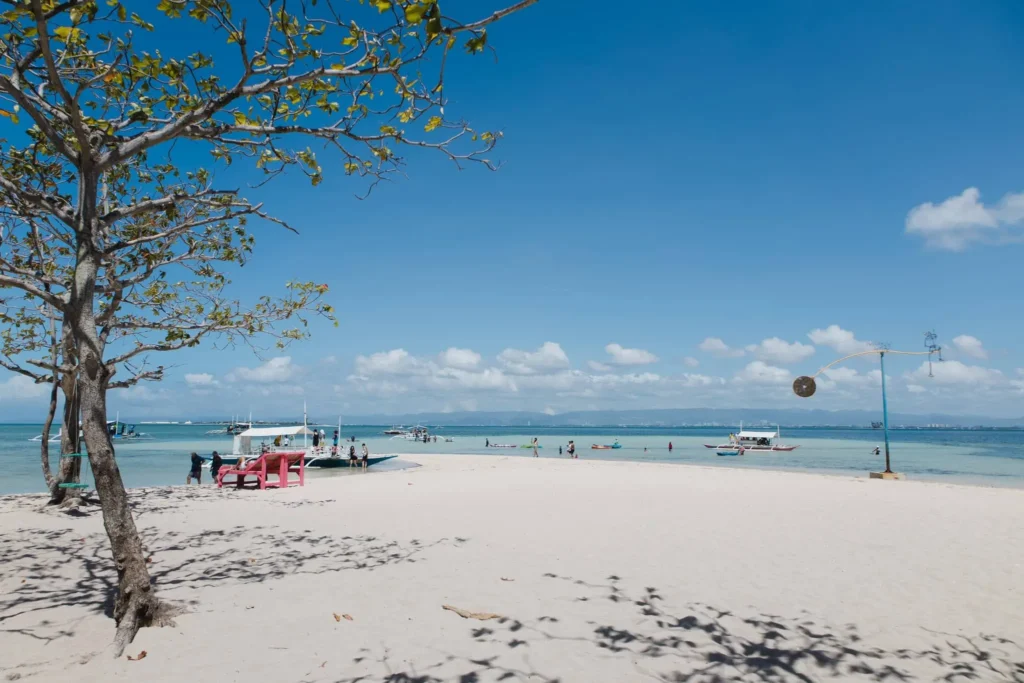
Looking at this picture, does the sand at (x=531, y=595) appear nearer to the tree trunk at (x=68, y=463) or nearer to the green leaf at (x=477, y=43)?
the tree trunk at (x=68, y=463)

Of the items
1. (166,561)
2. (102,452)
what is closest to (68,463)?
(166,561)

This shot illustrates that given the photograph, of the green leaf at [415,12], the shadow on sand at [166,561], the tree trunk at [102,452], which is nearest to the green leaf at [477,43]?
the green leaf at [415,12]

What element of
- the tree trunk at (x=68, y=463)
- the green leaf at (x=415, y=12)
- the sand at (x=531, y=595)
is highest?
the green leaf at (x=415, y=12)

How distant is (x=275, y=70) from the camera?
556cm

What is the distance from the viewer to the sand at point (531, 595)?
476 centimetres

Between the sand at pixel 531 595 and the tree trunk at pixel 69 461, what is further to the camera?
the tree trunk at pixel 69 461

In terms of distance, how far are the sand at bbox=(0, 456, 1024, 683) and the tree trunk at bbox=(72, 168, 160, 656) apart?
A: 267 mm

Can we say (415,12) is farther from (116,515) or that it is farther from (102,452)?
(116,515)

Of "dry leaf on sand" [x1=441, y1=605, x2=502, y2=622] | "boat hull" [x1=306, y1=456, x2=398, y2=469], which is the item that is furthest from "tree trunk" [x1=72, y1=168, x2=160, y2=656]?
"boat hull" [x1=306, y1=456, x2=398, y2=469]

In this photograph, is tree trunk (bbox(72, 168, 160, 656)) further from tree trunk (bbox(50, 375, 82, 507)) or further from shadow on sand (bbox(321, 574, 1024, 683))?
tree trunk (bbox(50, 375, 82, 507))

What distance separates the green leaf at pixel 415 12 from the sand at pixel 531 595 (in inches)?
193

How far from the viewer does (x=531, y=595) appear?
657cm

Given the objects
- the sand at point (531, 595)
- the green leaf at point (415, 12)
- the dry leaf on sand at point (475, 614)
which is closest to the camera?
the green leaf at point (415, 12)

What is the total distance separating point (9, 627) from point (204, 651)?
212 cm
